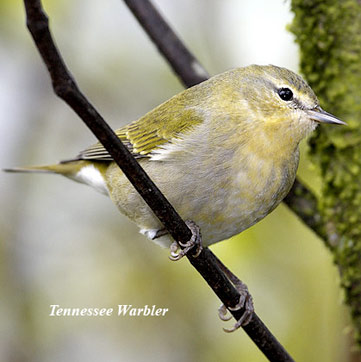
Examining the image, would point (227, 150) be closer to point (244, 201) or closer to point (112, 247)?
point (244, 201)

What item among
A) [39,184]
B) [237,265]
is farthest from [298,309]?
[39,184]

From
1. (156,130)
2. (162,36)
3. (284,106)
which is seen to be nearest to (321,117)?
(284,106)

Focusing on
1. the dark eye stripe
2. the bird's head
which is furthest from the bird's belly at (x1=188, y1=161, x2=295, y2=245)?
the dark eye stripe

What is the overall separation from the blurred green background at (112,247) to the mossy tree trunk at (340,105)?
3.09ft

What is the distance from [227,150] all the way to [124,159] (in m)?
1.25

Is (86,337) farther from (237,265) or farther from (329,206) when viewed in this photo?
(329,206)

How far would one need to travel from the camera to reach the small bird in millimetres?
3047

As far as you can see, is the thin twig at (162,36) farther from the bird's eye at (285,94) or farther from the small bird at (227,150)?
the bird's eye at (285,94)

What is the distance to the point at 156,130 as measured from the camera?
3488 mm

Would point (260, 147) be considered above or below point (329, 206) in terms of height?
above

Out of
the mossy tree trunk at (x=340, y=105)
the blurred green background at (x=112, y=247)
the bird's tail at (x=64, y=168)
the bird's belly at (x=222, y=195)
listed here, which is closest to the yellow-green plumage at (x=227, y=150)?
the bird's belly at (x=222, y=195)

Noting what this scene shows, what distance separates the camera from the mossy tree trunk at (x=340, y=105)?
11.6ft

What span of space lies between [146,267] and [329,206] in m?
2.02

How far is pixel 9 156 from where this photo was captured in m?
5.02
